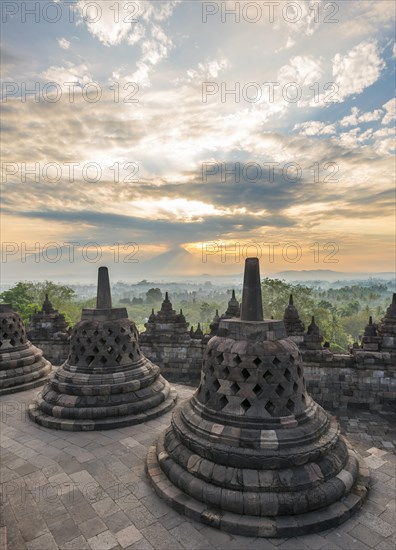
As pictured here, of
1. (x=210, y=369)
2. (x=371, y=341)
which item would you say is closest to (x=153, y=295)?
(x=371, y=341)

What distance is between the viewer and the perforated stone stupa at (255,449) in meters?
4.89

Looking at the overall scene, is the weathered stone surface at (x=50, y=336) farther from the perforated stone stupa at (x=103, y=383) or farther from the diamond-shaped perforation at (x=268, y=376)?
the diamond-shaped perforation at (x=268, y=376)

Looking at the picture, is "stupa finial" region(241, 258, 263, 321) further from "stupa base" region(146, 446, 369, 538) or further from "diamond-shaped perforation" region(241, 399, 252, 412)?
"stupa base" region(146, 446, 369, 538)

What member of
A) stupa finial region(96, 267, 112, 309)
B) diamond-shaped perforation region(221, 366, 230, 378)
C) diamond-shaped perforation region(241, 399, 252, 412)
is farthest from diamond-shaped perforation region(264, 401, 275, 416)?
stupa finial region(96, 267, 112, 309)

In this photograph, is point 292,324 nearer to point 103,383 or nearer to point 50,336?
point 103,383

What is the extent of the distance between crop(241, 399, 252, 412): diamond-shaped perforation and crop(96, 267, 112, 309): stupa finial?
5.65 meters

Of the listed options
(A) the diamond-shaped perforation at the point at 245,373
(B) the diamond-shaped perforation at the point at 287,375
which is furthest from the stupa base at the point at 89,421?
(B) the diamond-shaped perforation at the point at 287,375

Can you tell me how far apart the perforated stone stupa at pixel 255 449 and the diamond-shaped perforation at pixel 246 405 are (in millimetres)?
16

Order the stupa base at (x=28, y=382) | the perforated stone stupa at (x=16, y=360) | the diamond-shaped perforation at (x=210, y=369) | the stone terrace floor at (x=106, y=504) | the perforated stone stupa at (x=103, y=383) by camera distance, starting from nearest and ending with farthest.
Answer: the stone terrace floor at (x=106, y=504), the diamond-shaped perforation at (x=210, y=369), the perforated stone stupa at (x=103, y=383), the stupa base at (x=28, y=382), the perforated stone stupa at (x=16, y=360)

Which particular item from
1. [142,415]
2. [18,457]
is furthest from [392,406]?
[18,457]

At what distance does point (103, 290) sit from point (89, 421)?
3553mm

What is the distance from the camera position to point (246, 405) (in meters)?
5.62

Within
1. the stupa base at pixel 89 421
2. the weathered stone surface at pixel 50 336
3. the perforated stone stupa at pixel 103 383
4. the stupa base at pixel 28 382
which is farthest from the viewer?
the weathered stone surface at pixel 50 336

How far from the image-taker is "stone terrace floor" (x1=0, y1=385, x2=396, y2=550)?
15.1 ft
